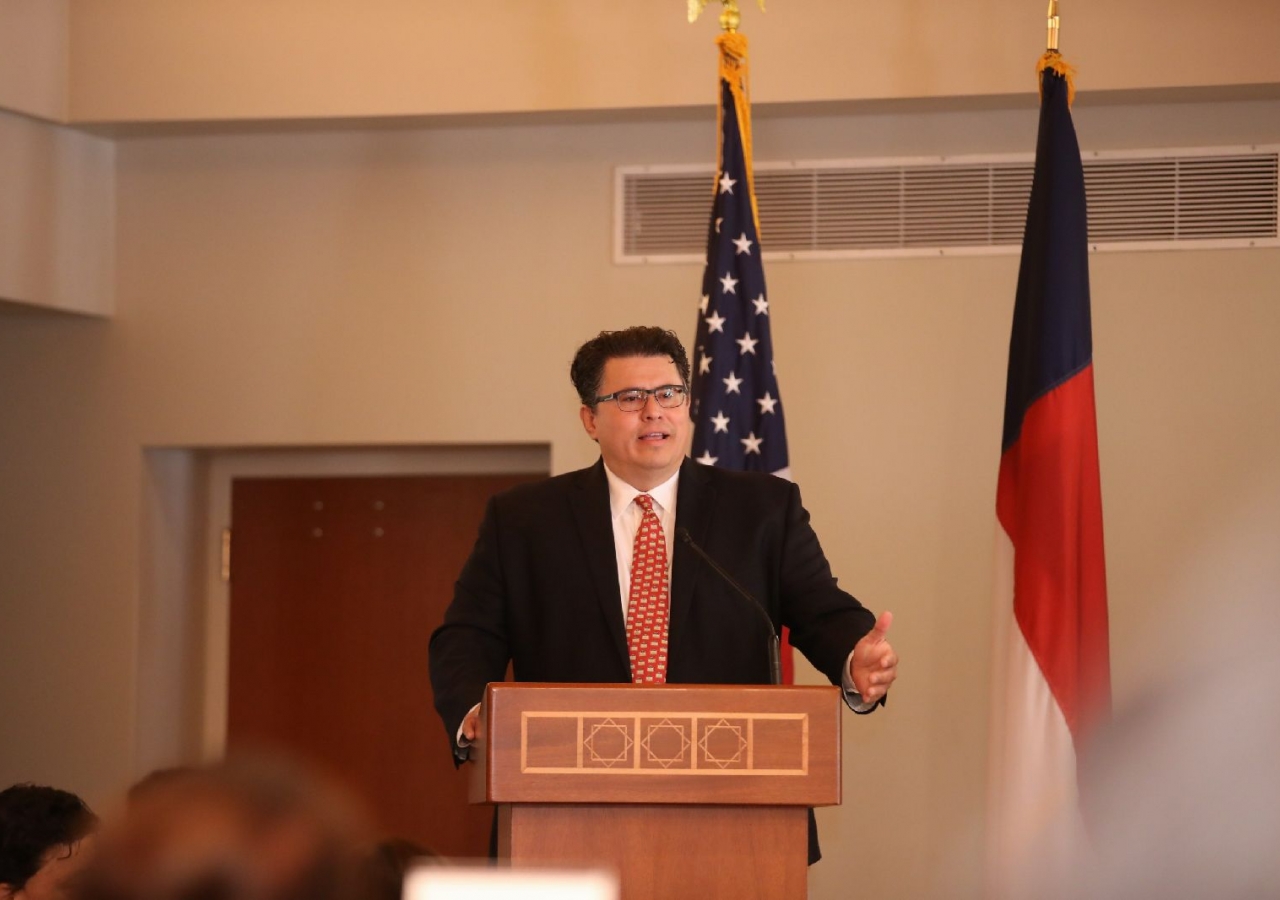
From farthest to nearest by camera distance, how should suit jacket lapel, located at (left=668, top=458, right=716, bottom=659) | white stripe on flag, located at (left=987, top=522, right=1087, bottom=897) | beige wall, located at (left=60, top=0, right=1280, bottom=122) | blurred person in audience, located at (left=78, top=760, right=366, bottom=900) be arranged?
beige wall, located at (left=60, top=0, right=1280, bottom=122)
white stripe on flag, located at (left=987, top=522, right=1087, bottom=897)
suit jacket lapel, located at (left=668, top=458, right=716, bottom=659)
blurred person in audience, located at (left=78, top=760, right=366, bottom=900)

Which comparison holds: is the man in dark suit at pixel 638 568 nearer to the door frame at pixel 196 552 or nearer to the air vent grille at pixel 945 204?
the air vent grille at pixel 945 204

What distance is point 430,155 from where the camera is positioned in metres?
5.23

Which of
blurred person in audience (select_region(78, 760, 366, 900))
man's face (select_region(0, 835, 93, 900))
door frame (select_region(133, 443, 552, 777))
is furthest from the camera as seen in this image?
door frame (select_region(133, 443, 552, 777))

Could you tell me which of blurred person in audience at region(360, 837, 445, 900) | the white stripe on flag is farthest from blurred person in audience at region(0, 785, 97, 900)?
the white stripe on flag

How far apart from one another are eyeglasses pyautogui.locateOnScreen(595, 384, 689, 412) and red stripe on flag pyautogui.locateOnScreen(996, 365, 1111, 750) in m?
1.55

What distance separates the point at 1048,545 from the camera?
4020mm

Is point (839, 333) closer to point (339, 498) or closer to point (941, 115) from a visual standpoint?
point (941, 115)

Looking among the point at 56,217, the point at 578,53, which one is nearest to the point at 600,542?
the point at 578,53

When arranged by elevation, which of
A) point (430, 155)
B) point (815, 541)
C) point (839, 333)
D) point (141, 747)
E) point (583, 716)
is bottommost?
point (141, 747)

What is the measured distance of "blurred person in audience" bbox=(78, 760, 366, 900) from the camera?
807 millimetres

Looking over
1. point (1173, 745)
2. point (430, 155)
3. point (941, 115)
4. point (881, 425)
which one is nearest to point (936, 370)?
point (881, 425)

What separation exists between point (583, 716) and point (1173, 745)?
9.74 feet

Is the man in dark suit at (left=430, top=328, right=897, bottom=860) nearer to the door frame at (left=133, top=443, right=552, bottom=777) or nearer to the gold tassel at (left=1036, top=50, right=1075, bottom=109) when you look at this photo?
the gold tassel at (left=1036, top=50, right=1075, bottom=109)

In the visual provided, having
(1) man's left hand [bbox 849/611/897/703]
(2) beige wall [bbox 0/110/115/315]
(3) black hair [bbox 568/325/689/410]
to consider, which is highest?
(2) beige wall [bbox 0/110/115/315]
